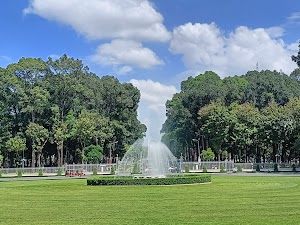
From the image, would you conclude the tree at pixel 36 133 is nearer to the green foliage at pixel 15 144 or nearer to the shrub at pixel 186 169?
the green foliage at pixel 15 144

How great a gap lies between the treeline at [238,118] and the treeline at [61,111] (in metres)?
14.9

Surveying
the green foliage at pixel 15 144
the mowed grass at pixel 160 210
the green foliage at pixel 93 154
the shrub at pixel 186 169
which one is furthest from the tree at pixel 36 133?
the mowed grass at pixel 160 210

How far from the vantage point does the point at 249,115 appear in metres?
83.7

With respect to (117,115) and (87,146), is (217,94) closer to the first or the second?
(117,115)

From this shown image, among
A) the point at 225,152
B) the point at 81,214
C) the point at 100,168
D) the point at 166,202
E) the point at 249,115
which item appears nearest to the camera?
the point at 81,214

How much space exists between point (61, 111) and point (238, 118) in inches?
1306

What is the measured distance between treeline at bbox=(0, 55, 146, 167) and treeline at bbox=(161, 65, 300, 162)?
49.0 feet

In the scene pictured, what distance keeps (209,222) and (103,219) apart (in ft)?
12.8

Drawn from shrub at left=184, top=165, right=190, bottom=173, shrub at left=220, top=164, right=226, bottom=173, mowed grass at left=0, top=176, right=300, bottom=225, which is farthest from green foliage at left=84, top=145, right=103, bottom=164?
mowed grass at left=0, top=176, right=300, bottom=225

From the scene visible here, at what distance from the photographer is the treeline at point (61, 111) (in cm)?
8000

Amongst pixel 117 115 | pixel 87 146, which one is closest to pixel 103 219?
pixel 87 146

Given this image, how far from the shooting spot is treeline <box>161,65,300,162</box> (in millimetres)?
76938

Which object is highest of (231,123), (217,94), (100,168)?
(217,94)

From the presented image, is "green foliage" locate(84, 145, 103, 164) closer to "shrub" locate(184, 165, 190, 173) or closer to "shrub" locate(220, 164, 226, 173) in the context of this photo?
"shrub" locate(184, 165, 190, 173)
